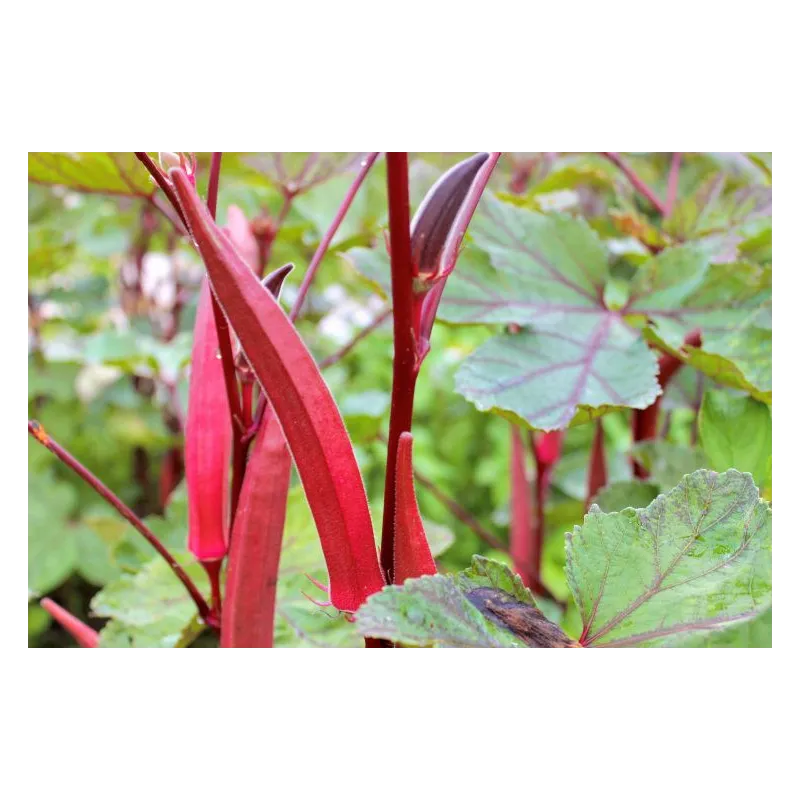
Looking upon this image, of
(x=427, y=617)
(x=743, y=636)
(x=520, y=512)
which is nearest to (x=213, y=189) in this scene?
(x=427, y=617)

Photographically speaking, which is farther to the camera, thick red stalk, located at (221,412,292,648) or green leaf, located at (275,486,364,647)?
green leaf, located at (275,486,364,647)

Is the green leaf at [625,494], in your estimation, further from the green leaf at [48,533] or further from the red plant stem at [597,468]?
the green leaf at [48,533]

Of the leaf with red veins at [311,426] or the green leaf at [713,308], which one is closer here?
the leaf with red veins at [311,426]

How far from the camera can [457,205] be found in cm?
36

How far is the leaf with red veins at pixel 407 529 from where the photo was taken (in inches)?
14.5

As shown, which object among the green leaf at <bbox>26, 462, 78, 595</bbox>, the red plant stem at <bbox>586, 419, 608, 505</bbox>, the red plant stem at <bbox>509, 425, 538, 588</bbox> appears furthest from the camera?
the green leaf at <bbox>26, 462, 78, 595</bbox>

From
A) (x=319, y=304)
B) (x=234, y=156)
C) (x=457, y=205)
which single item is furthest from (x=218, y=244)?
(x=319, y=304)

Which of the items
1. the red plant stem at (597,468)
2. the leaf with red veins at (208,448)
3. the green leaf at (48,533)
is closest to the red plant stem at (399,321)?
the leaf with red veins at (208,448)

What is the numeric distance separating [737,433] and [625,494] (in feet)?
0.29

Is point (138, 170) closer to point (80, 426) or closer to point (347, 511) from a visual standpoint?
point (347, 511)

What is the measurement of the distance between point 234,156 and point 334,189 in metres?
0.30

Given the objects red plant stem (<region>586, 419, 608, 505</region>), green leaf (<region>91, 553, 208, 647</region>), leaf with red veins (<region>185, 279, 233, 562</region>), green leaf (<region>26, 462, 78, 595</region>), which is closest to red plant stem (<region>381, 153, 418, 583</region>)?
leaf with red veins (<region>185, 279, 233, 562</region>)

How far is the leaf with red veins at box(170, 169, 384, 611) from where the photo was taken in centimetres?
36

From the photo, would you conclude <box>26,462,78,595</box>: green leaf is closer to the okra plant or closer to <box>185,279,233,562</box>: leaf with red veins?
the okra plant
